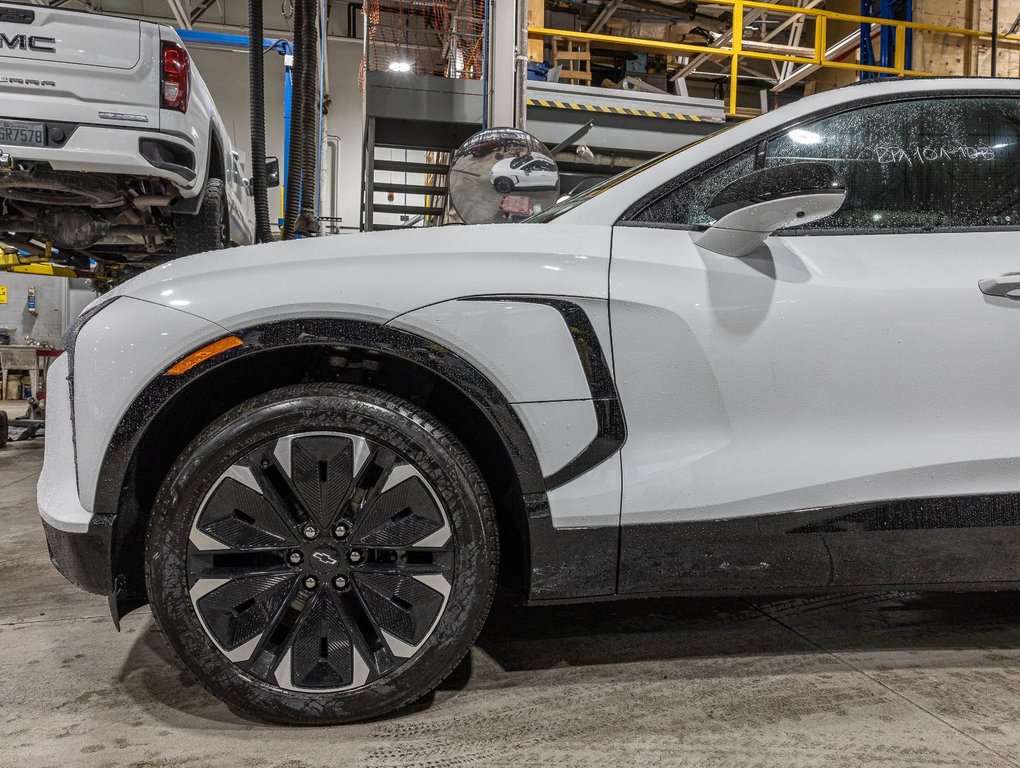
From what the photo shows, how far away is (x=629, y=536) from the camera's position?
1.51 m

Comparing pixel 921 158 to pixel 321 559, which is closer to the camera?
pixel 321 559

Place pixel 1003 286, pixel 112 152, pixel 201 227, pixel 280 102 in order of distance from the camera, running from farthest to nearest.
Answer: pixel 280 102 < pixel 201 227 < pixel 112 152 < pixel 1003 286

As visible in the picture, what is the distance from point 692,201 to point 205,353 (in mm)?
1129

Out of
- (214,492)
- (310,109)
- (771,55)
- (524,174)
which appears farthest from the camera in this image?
(771,55)

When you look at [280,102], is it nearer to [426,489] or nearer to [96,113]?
[96,113]

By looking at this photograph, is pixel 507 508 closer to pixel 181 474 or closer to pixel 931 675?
pixel 181 474

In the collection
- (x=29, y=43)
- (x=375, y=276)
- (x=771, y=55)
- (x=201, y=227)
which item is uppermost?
(x=771, y=55)

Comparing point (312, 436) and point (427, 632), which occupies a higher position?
point (312, 436)

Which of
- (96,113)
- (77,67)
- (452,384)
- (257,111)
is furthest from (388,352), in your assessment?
(77,67)

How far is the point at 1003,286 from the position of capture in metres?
1.57

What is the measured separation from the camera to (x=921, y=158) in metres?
1.78

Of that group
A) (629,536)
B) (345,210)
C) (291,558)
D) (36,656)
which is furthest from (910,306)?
(345,210)

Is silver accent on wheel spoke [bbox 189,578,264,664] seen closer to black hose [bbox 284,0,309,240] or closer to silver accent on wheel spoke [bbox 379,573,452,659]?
silver accent on wheel spoke [bbox 379,573,452,659]

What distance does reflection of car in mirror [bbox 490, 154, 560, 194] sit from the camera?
319 cm
